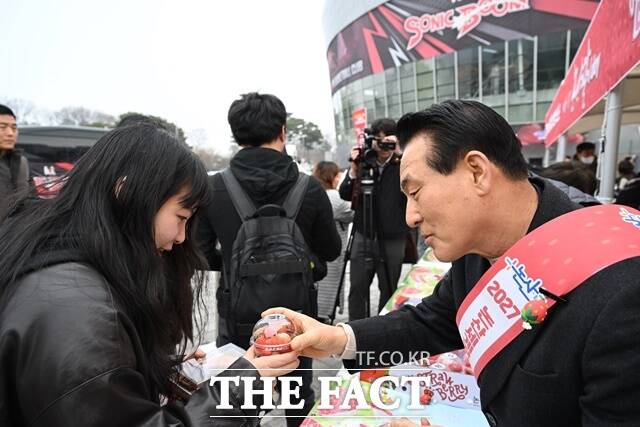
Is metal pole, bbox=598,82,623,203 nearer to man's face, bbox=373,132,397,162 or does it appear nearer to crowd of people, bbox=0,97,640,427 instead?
man's face, bbox=373,132,397,162

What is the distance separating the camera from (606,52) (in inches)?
120

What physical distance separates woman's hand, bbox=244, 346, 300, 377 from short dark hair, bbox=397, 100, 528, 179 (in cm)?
63

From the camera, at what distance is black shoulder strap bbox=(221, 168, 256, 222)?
6.31 ft

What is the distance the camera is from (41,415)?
72cm

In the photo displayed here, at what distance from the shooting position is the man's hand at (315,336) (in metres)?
1.28

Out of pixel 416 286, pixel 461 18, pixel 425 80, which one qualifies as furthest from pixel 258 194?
pixel 425 80

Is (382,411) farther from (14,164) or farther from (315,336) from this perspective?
(14,164)

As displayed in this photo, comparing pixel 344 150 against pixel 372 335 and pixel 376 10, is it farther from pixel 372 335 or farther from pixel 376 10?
pixel 372 335

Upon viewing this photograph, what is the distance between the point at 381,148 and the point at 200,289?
2081mm

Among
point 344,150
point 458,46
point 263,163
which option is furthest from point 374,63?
point 263,163

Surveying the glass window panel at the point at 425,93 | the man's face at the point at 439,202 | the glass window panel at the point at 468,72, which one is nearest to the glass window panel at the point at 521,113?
the glass window panel at the point at 468,72

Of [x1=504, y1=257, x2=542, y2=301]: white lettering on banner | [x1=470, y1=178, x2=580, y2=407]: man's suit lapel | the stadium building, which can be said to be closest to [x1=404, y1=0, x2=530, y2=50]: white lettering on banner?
the stadium building

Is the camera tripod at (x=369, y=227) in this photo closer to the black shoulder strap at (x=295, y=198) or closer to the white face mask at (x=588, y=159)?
the black shoulder strap at (x=295, y=198)

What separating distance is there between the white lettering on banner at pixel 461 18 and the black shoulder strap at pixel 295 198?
76.4 feet
